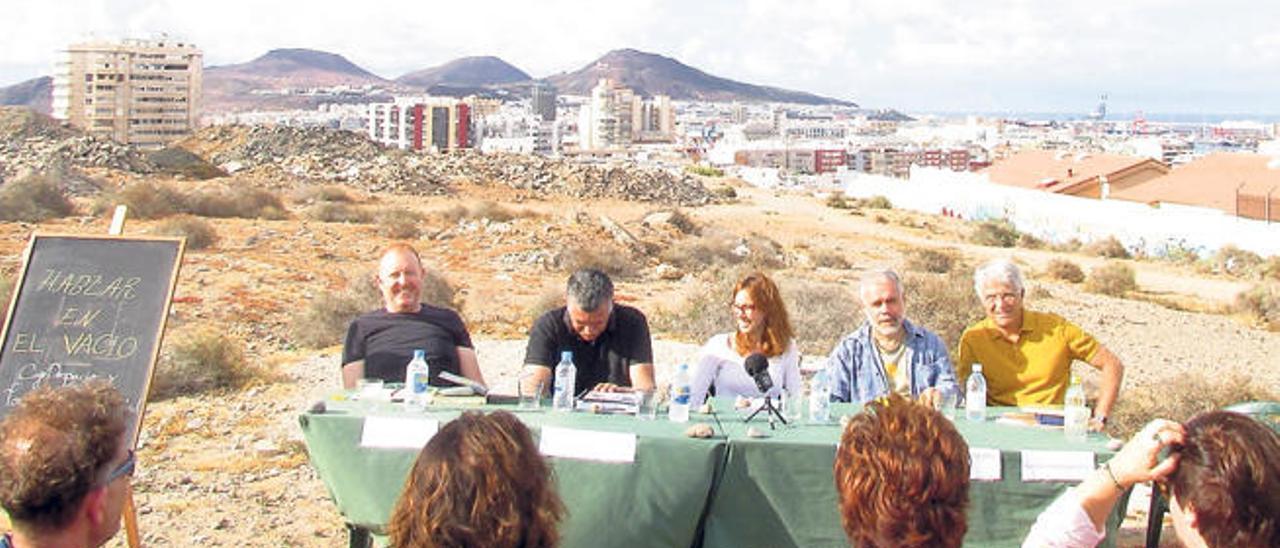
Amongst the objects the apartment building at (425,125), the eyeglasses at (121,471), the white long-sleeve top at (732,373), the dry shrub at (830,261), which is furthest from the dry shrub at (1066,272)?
the apartment building at (425,125)

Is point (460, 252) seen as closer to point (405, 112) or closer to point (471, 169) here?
point (471, 169)

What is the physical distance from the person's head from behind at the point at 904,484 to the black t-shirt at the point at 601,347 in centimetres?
287

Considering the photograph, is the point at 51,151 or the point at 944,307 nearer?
the point at 944,307

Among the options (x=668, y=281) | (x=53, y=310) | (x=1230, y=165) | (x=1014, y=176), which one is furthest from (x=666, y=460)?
(x=1014, y=176)

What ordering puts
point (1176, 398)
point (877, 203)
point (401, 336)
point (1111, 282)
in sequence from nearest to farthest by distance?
point (401, 336)
point (1176, 398)
point (1111, 282)
point (877, 203)

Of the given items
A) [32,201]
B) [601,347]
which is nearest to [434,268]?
[32,201]

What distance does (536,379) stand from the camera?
16.3 feet

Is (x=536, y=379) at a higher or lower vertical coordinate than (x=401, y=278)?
lower

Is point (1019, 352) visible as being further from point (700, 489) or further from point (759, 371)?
point (700, 489)

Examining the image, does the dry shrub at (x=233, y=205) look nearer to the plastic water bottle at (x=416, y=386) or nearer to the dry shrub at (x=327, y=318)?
the dry shrub at (x=327, y=318)

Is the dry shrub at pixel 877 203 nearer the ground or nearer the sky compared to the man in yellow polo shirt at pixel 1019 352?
nearer the sky

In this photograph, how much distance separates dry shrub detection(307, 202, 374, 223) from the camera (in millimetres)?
24672

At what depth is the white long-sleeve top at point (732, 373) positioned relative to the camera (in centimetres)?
512

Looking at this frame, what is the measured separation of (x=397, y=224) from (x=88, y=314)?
17.9 m
